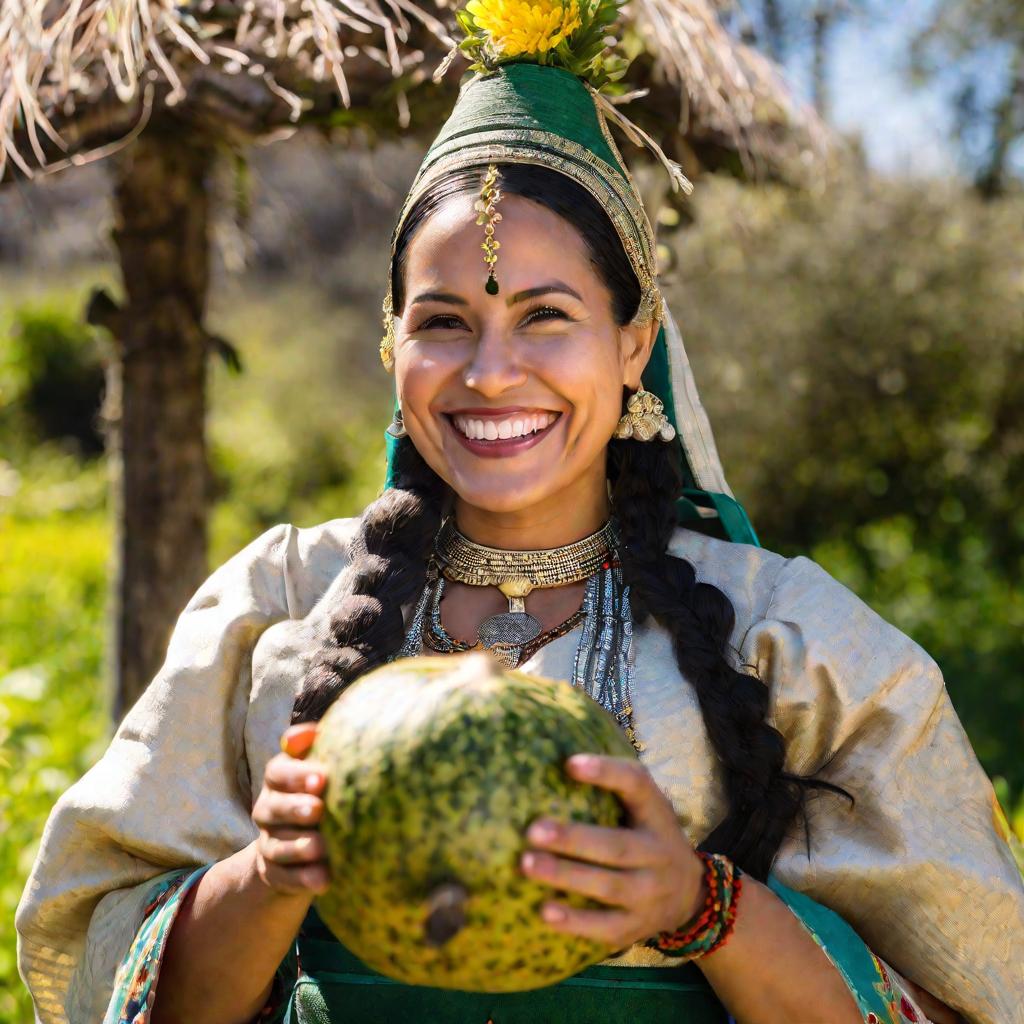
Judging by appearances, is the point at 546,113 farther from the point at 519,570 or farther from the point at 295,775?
the point at 295,775

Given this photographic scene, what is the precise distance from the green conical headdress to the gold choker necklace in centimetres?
39

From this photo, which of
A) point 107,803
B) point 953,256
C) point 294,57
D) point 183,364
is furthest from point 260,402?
point 107,803

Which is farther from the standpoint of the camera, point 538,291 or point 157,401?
point 157,401

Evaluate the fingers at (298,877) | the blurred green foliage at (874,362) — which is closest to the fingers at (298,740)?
the fingers at (298,877)

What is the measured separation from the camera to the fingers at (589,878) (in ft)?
4.80

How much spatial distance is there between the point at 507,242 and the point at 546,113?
0.87 feet

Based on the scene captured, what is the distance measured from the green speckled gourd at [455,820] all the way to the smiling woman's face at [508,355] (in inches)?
25.5

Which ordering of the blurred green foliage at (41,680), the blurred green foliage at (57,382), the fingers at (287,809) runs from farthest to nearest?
the blurred green foliage at (57,382), the blurred green foliage at (41,680), the fingers at (287,809)

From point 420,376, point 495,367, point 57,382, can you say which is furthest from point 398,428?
point 57,382

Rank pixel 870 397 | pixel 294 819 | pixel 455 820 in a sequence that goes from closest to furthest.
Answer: pixel 455 820
pixel 294 819
pixel 870 397

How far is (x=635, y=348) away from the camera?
2.35 m

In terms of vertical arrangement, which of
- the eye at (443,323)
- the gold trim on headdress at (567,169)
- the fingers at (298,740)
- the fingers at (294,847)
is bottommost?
the fingers at (294,847)

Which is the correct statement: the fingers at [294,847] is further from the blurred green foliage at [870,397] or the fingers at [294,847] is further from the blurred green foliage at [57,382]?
the blurred green foliage at [57,382]

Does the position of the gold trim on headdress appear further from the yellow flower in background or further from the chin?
the chin
